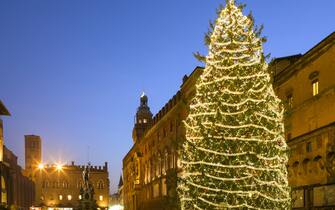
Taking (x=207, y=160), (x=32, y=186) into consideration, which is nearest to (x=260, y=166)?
(x=207, y=160)

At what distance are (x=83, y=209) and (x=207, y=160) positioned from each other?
41.7 m

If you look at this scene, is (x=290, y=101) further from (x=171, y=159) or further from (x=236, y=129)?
(x=171, y=159)

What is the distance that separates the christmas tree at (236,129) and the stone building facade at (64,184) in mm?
104864

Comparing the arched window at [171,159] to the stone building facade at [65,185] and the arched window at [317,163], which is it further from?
the stone building facade at [65,185]

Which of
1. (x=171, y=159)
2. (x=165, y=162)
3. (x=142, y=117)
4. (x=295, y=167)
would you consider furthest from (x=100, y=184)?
(x=295, y=167)

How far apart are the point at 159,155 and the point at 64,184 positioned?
70941 millimetres

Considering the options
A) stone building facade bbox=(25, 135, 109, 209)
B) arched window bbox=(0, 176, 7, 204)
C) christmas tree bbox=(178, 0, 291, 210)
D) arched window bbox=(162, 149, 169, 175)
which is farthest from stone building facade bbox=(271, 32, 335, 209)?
stone building facade bbox=(25, 135, 109, 209)

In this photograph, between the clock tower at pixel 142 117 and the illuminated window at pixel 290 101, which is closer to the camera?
the illuminated window at pixel 290 101

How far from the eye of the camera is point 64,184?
126062mm

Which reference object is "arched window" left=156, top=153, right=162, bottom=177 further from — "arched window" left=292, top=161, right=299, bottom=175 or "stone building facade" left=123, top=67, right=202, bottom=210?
"arched window" left=292, top=161, right=299, bottom=175

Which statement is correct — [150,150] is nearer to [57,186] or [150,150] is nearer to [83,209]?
[83,209]

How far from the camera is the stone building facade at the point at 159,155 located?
1932 inches

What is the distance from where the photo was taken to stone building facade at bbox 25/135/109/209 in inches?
4855

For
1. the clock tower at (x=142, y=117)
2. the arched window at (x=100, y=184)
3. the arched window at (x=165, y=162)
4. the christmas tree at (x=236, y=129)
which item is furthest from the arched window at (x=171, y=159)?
the arched window at (x=100, y=184)
